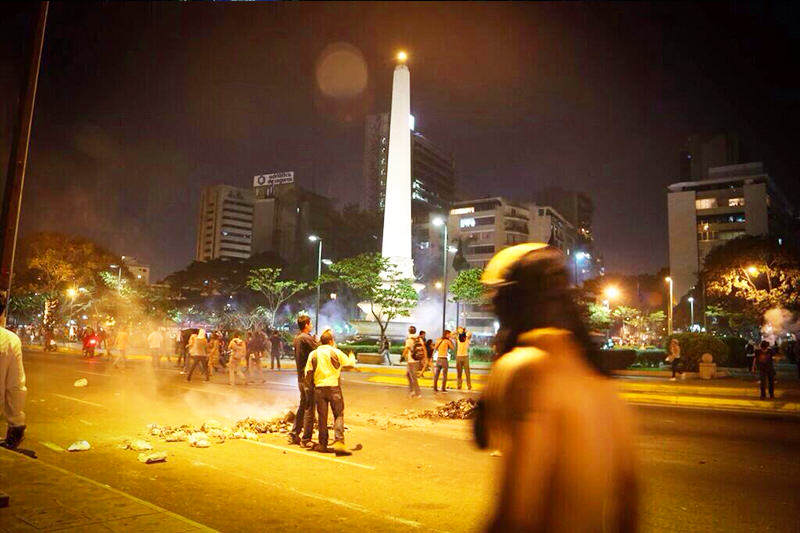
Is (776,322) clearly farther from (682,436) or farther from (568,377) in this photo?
(568,377)

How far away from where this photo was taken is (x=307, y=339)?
841cm

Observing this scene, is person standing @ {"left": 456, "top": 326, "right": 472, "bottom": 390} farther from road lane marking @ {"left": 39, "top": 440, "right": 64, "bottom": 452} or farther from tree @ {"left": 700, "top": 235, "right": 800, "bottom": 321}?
tree @ {"left": 700, "top": 235, "right": 800, "bottom": 321}

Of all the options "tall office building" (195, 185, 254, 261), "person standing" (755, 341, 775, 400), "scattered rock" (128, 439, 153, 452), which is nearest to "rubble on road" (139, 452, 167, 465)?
"scattered rock" (128, 439, 153, 452)

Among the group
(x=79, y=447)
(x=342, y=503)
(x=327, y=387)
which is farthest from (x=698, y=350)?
(x=79, y=447)

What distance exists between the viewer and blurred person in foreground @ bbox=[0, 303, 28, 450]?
584 cm

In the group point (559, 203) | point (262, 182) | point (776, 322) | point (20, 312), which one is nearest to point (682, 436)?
point (776, 322)

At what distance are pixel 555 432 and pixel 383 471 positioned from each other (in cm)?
529

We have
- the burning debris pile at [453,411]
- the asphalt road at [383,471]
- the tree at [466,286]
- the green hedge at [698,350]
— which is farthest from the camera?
the tree at [466,286]

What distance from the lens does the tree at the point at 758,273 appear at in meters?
35.2

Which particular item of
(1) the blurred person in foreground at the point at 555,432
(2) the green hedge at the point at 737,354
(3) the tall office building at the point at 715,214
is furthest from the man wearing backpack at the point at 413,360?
(3) the tall office building at the point at 715,214

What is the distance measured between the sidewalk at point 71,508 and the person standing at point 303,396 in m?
3.57

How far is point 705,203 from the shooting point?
3098 inches

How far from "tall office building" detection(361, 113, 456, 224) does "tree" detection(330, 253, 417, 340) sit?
83550 millimetres

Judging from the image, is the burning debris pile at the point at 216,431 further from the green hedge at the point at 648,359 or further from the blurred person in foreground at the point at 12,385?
the green hedge at the point at 648,359
